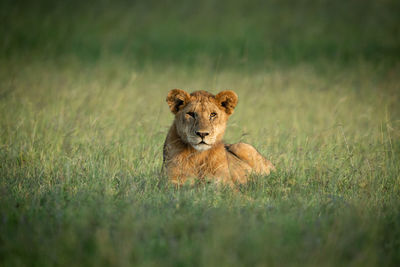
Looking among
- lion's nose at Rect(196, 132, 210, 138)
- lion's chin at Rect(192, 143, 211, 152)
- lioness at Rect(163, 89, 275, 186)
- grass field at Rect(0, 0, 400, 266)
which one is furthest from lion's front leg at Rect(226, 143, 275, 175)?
lion's nose at Rect(196, 132, 210, 138)

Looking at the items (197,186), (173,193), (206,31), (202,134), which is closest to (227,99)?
(202,134)

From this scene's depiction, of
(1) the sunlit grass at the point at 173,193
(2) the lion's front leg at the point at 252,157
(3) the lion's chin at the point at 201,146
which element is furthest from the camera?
(2) the lion's front leg at the point at 252,157

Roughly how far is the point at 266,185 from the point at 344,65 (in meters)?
12.8

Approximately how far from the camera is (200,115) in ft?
18.5

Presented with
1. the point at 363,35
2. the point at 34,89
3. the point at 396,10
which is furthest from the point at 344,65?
the point at 34,89

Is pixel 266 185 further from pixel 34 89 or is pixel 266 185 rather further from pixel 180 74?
pixel 180 74

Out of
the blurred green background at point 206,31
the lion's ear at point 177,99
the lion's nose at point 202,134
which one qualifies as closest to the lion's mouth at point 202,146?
the lion's nose at point 202,134

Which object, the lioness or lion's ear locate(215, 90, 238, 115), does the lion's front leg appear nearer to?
the lioness

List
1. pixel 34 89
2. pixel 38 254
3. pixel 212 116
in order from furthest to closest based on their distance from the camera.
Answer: pixel 34 89, pixel 212 116, pixel 38 254

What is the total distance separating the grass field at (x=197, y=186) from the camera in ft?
12.1

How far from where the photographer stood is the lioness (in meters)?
5.57

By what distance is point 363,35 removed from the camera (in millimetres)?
21391

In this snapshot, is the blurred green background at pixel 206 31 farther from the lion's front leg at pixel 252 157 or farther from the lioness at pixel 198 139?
the lioness at pixel 198 139

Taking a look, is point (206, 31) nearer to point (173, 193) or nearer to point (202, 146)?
point (202, 146)
